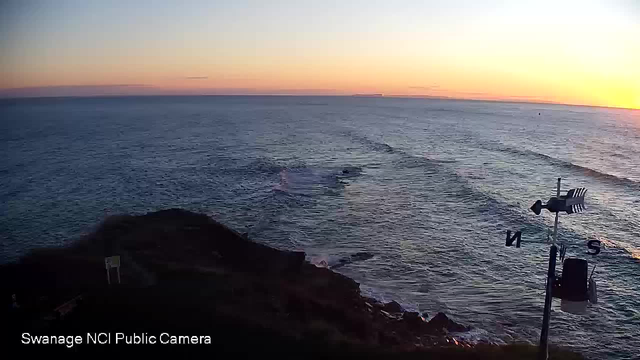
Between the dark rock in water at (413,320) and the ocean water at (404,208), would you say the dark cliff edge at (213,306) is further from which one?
the ocean water at (404,208)

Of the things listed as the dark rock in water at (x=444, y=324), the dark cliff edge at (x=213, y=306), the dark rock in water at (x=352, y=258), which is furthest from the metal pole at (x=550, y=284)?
the dark rock in water at (x=352, y=258)

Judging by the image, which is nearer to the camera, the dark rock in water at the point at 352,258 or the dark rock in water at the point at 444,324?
the dark rock in water at the point at 444,324

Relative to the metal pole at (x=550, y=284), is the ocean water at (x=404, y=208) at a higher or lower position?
lower

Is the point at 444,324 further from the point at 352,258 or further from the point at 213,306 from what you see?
the point at 352,258

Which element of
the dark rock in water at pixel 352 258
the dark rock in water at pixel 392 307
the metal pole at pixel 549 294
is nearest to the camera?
the metal pole at pixel 549 294

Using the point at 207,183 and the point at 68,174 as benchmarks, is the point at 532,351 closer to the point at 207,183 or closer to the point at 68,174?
the point at 207,183

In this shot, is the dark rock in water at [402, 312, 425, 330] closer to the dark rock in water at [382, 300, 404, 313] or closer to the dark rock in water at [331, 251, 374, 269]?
the dark rock in water at [382, 300, 404, 313]
